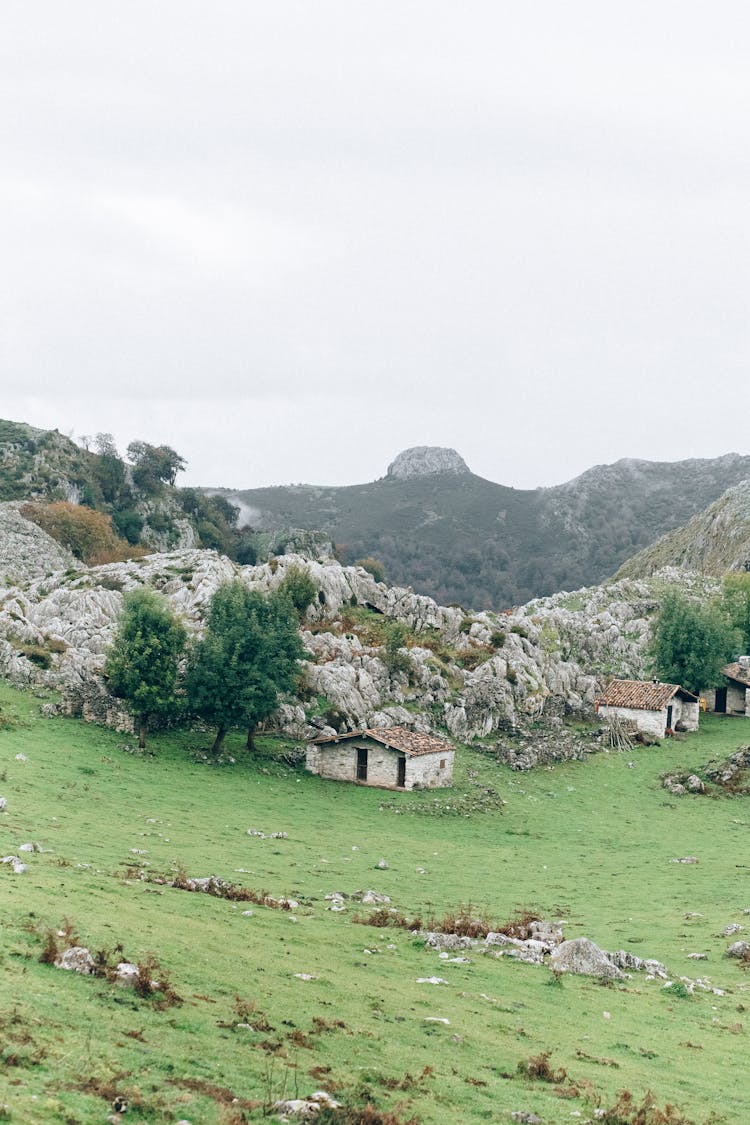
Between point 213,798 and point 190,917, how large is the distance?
23089 mm

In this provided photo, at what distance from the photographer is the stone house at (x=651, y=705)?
71.4 meters

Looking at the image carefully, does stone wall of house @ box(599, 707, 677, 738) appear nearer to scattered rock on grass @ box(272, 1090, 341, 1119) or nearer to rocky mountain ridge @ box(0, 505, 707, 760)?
rocky mountain ridge @ box(0, 505, 707, 760)

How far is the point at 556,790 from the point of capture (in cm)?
5900

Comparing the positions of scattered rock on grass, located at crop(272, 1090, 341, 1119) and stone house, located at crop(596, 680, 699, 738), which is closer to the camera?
scattered rock on grass, located at crop(272, 1090, 341, 1119)

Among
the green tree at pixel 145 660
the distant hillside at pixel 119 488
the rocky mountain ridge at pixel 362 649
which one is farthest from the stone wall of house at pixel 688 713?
the distant hillside at pixel 119 488

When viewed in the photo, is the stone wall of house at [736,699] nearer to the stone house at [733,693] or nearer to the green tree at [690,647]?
the stone house at [733,693]

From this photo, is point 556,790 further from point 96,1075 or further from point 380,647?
point 96,1075

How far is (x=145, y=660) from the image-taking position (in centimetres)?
5428

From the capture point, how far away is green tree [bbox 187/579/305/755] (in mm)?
56031

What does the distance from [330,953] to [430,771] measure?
33350 millimetres

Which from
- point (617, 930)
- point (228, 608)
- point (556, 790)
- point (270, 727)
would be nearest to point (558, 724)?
point (556, 790)

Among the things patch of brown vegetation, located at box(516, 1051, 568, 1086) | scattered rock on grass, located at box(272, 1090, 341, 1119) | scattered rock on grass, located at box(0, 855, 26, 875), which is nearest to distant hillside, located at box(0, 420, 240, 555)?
scattered rock on grass, located at box(0, 855, 26, 875)

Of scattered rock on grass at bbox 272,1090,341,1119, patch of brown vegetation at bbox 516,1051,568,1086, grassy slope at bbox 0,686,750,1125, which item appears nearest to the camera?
scattered rock on grass at bbox 272,1090,341,1119

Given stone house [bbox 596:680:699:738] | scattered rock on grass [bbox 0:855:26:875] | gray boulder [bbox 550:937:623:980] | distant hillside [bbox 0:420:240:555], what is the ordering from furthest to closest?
1. distant hillside [bbox 0:420:240:555]
2. stone house [bbox 596:680:699:738]
3. gray boulder [bbox 550:937:623:980]
4. scattered rock on grass [bbox 0:855:26:875]
